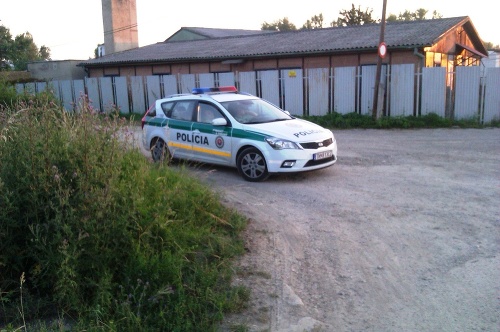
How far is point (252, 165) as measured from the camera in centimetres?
985

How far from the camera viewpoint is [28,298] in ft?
15.8

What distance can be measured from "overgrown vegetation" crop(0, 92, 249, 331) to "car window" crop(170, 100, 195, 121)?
5280 millimetres

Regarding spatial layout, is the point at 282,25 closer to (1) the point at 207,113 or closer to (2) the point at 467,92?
(2) the point at 467,92

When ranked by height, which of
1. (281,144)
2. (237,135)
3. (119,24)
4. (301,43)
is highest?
(119,24)

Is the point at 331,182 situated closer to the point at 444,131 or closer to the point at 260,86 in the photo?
the point at 444,131

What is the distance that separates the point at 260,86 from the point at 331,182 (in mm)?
12945

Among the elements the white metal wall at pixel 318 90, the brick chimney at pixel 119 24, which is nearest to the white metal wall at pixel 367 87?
the white metal wall at pixel 318 90

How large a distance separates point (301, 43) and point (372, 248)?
18911mm

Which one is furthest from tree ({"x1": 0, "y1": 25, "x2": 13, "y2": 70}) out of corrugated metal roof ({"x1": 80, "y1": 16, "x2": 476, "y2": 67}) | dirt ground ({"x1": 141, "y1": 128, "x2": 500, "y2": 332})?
dirt ground ({"x1": 141, "y1": 128, "x2": 500, "y2": 332})

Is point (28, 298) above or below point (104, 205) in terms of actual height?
below

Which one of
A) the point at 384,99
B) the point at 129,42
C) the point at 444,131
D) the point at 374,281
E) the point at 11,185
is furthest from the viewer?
the point at 129,42

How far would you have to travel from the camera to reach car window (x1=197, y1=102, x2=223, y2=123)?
34.4 ft

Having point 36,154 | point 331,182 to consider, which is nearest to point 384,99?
point 331,182

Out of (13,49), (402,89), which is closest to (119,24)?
(13,49)
